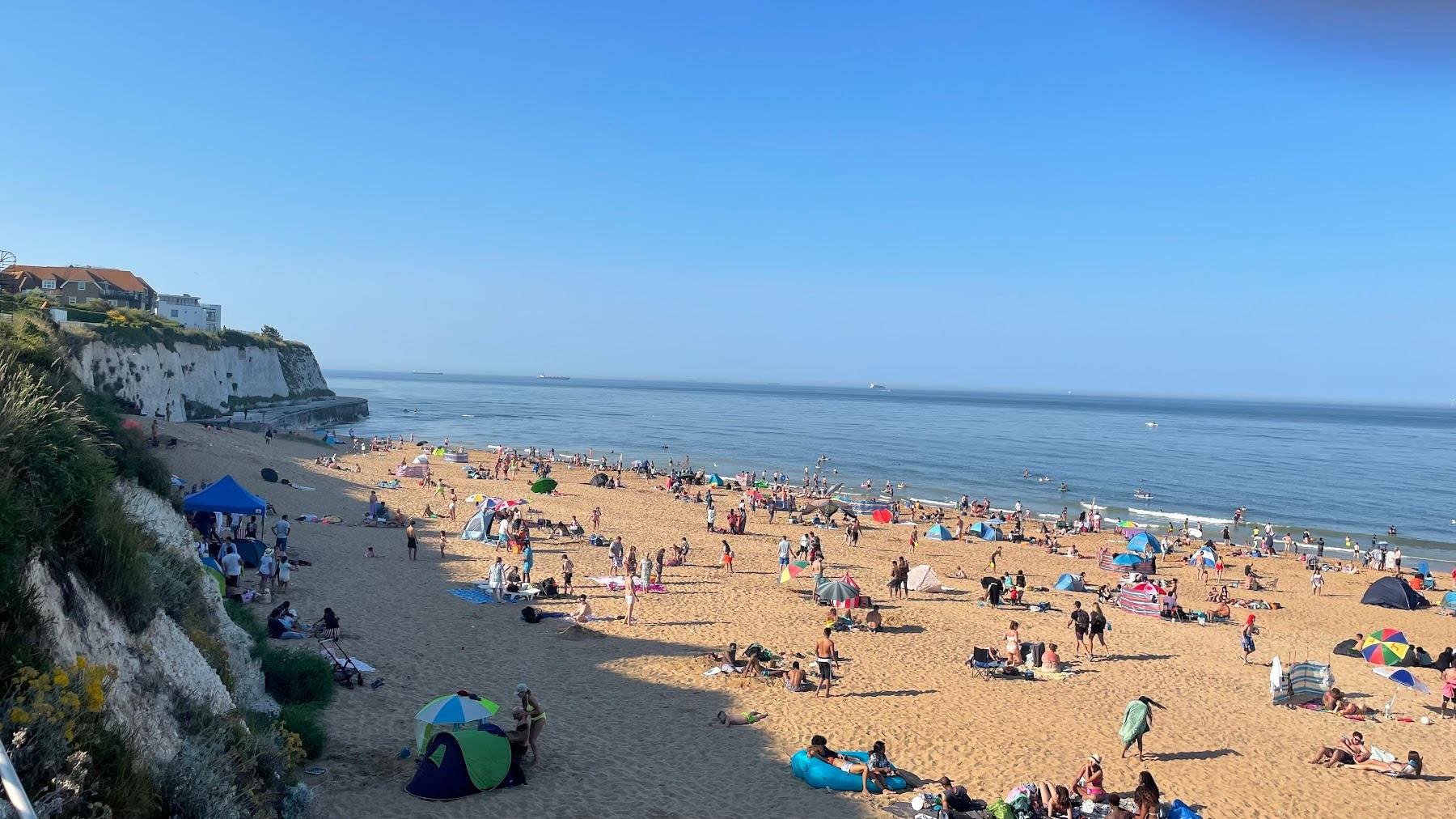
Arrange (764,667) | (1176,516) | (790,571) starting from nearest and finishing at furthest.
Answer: (764,667)
(790,571)
(1176,516)

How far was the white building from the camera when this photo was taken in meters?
77.4

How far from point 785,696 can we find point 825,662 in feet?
2.77

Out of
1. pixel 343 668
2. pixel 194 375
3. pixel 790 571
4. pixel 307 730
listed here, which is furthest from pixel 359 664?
pixel 194 375

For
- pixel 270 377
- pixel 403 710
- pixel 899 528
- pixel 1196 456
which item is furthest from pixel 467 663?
pixel 1196 456

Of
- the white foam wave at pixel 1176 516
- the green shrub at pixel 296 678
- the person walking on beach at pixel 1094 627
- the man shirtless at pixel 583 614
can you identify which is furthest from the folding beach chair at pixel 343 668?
the white foam wave at pixel 1176 516

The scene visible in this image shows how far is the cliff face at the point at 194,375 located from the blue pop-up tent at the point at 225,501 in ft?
26.8

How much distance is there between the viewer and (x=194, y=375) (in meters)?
55.5

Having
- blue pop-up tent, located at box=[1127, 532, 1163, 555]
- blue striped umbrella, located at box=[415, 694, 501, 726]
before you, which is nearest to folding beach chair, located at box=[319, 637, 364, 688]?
blue striped umbrella, located at box=[415, 694, 501, 726]

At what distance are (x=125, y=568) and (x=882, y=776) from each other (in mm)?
8206

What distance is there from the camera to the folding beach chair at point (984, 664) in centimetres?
1516

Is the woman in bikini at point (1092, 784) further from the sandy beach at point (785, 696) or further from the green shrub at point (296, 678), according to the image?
the green shrub at point (296, 678)

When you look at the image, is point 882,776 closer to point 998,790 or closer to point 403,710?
point 998,790

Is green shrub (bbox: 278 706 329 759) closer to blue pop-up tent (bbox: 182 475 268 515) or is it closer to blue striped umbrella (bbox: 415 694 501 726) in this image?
blue striped umbrella (bbox: 415 694 501 726)

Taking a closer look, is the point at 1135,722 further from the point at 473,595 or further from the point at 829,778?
the point at 473,595
